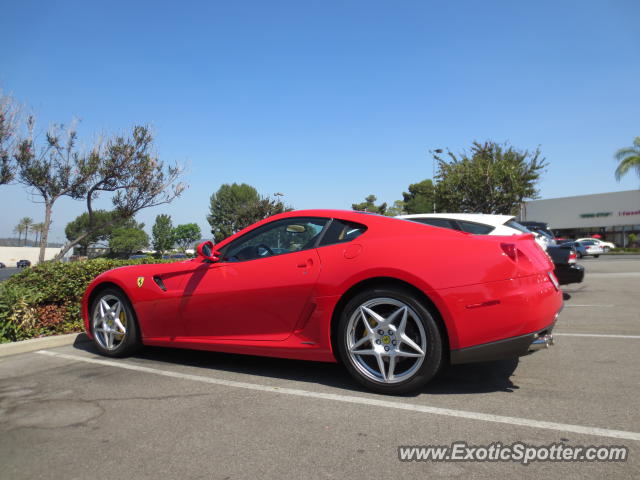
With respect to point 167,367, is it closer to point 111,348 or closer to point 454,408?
point 111,348

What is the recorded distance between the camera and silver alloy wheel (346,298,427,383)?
126 inches

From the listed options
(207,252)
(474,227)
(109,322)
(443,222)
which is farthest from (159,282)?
(474,227)

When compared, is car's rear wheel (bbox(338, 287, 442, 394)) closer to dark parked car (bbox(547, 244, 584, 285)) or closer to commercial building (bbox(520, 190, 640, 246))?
dark parked car (bbox(547, 244, 584, 285))

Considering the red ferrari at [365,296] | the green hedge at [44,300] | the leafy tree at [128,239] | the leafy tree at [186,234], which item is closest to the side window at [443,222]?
the red ferrari at [365,296]

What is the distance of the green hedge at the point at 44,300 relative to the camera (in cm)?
548

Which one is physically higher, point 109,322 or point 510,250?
point 510,250

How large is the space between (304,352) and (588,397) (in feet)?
6.47

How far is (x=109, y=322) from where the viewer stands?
188 inches

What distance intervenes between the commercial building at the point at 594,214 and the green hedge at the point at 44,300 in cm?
4543

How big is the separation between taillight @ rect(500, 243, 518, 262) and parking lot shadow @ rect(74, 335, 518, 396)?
3.17 ft

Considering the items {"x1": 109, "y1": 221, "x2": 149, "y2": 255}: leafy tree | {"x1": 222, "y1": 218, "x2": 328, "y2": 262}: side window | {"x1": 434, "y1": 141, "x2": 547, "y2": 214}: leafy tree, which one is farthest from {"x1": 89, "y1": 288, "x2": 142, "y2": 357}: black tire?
{"x1": 109, "y1": 221, "x2": 149, "y2": 255}: leafy tree

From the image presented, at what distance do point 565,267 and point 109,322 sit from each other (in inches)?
308

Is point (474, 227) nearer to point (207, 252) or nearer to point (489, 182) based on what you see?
point (207, 252)

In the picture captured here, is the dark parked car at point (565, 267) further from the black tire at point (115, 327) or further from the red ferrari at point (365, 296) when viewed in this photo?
the black tire at point (115, 327)
